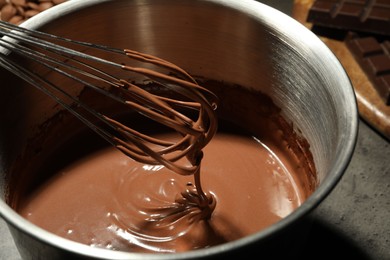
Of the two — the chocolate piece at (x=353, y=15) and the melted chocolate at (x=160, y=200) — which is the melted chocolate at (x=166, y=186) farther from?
the chocolate piece at (x=353, y=15)

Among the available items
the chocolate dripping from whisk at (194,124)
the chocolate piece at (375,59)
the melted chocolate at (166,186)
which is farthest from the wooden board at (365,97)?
the chocolate dripping from whisk at (194,124)

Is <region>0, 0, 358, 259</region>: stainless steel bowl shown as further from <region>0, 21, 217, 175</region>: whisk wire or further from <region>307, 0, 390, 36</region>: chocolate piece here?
<region>307, 0, 390, 36</region>: chocolate piece

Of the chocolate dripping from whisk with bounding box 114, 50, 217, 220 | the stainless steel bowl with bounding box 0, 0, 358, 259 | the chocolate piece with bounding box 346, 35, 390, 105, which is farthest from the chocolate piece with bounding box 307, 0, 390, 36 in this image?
the chocolate dripping from whisk with bounding box 114, 50, 217, 220

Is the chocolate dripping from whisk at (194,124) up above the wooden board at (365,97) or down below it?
above


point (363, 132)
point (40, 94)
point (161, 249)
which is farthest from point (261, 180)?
point (40, 94)

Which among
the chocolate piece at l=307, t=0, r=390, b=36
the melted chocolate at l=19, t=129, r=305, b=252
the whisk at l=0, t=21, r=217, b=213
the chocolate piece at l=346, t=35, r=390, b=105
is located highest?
the whisk at l=0, t=21, r=217, b=213

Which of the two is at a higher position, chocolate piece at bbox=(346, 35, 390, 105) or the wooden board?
chocolate piece at bbox=(346, 35, 390, 105)
